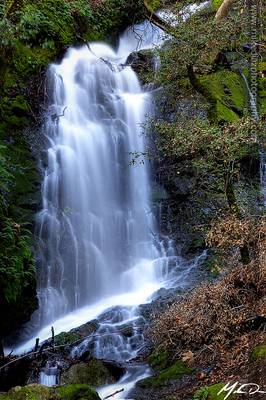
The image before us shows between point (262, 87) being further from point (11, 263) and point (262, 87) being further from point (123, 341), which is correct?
point (11, 263)

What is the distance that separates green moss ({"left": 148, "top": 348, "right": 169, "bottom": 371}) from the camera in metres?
6.93

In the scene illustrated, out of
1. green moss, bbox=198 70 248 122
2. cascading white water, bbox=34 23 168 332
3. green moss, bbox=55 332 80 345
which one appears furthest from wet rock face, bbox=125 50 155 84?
green moss, bbox=55 332 80 345

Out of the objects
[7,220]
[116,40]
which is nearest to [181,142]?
[7,220]

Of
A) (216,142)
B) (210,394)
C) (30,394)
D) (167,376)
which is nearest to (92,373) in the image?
(167,376)

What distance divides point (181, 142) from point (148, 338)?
3.50 metres

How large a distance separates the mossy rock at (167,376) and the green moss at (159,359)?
12.3 inches

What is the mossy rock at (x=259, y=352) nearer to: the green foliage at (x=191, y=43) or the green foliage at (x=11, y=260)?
the green foliage at (x=11, y=260)

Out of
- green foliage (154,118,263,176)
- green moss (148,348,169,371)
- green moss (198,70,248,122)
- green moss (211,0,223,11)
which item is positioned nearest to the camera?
green moss (148,348,169,371)

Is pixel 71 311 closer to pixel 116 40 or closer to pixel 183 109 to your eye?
pixel 183 109

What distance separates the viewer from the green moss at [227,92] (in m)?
13.6

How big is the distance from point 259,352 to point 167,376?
6.23ft

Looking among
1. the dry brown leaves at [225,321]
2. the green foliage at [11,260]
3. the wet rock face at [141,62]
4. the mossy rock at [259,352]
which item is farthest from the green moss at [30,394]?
the wet rock face at [141,62]

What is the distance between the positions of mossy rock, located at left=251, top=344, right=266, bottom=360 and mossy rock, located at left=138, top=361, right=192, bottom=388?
132 cm

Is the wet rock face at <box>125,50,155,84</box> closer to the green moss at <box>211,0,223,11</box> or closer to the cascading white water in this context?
the cascading white water
